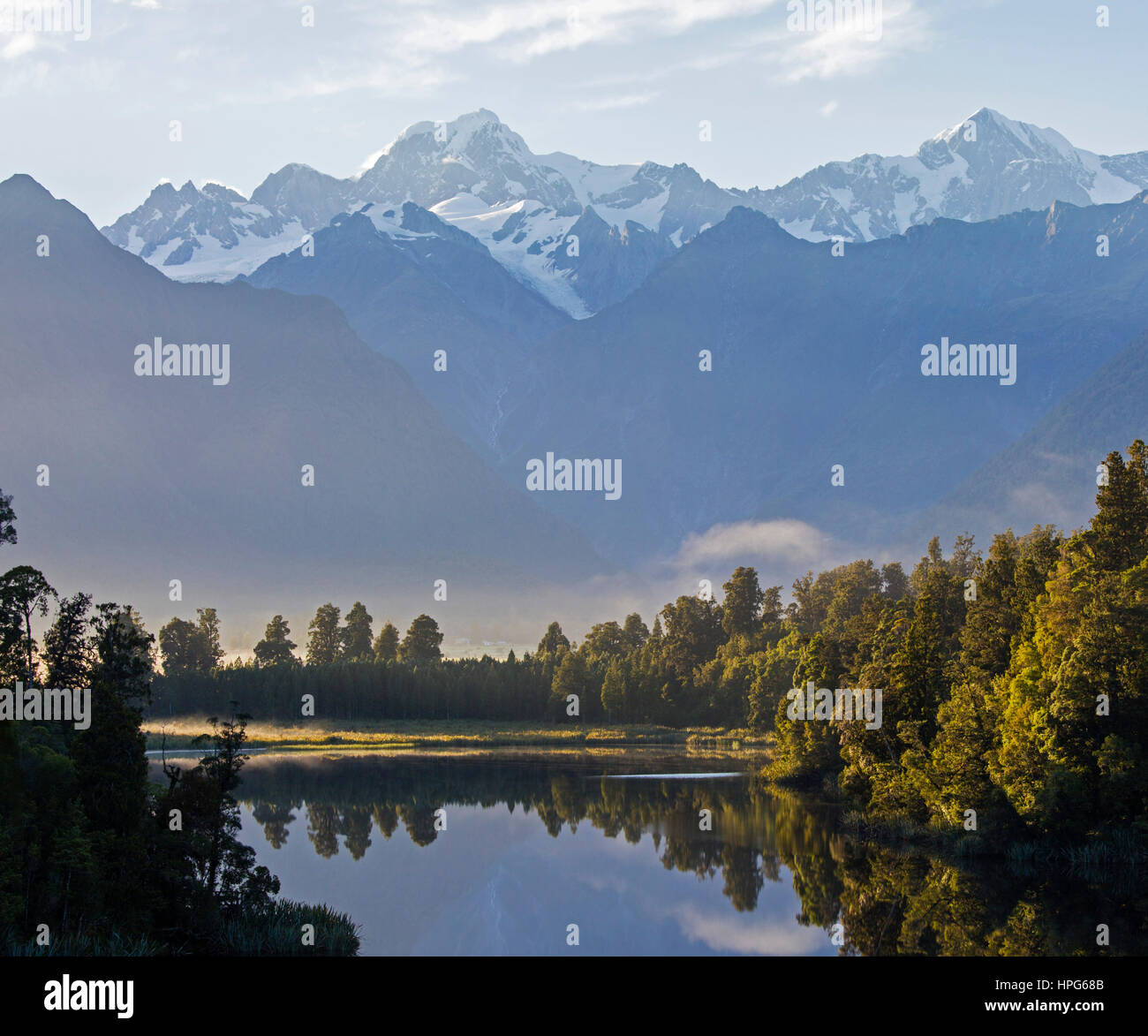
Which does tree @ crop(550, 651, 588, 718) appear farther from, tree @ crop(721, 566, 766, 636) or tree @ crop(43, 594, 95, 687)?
tree @ crop(43, 594, 95, 687)

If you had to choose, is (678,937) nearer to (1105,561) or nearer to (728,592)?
(1105,561)

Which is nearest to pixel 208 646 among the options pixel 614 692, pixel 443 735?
pixel 443 735

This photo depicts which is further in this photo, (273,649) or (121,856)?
(273,649)

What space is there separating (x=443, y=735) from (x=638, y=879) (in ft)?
293

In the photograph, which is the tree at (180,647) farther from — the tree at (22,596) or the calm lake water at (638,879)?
the tree at (22,596)

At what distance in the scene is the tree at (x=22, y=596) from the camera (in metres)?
54.4

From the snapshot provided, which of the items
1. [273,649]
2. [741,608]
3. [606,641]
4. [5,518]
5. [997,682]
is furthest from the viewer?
[606,641]

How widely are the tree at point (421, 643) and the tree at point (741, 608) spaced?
Result: 4656 cm

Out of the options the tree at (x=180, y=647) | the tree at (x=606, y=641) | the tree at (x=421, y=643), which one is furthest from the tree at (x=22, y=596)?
the tree at (x=180, y=647)

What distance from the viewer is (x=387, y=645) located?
196m

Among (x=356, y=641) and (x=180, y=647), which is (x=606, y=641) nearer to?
(x=356, y=641)

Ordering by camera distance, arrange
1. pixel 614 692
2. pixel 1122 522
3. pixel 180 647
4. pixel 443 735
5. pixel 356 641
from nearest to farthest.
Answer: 1. pixel 1122 522
2. pixel 443 735
3. pixel 614 692
4. pixel 180 647
5. pixel 356 641
